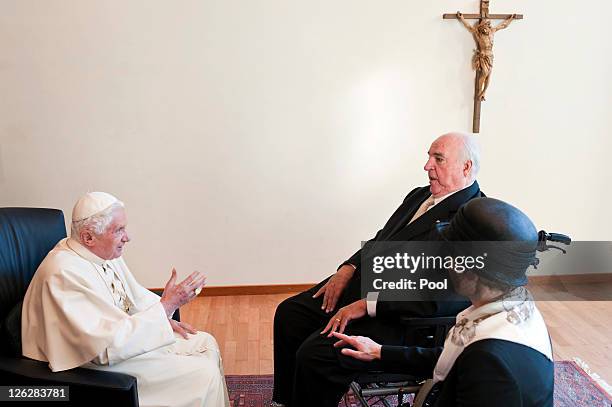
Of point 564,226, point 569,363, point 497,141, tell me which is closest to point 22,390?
point 569,363

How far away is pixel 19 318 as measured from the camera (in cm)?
197

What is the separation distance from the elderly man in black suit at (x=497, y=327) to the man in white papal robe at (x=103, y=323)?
42.3 inches

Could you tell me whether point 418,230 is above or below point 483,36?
below

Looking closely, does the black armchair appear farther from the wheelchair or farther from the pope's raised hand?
the wheelchair

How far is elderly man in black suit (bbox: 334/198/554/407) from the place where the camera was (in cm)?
120

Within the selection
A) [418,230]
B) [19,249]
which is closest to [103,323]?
[19,249]

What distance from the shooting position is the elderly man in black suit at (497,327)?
1201 millimetres

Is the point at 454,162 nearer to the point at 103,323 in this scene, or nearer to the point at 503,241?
the point at 503,241

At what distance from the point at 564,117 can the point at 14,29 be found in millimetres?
3735

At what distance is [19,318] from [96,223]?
0.42 m

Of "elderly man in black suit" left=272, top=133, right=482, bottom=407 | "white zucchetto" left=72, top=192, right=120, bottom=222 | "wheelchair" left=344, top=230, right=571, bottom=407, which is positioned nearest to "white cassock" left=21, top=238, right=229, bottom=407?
"white zucchetto" left=72, top=192, right=120, bottom=222

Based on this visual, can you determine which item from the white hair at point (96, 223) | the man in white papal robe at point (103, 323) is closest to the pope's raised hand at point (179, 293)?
the man in white papal robe at point (103, 323)

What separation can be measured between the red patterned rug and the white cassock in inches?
23.6

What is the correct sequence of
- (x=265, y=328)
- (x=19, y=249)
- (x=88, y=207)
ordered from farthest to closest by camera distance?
(x=265, y=328) < (x=19, y=249) < (x=88, y=207)
